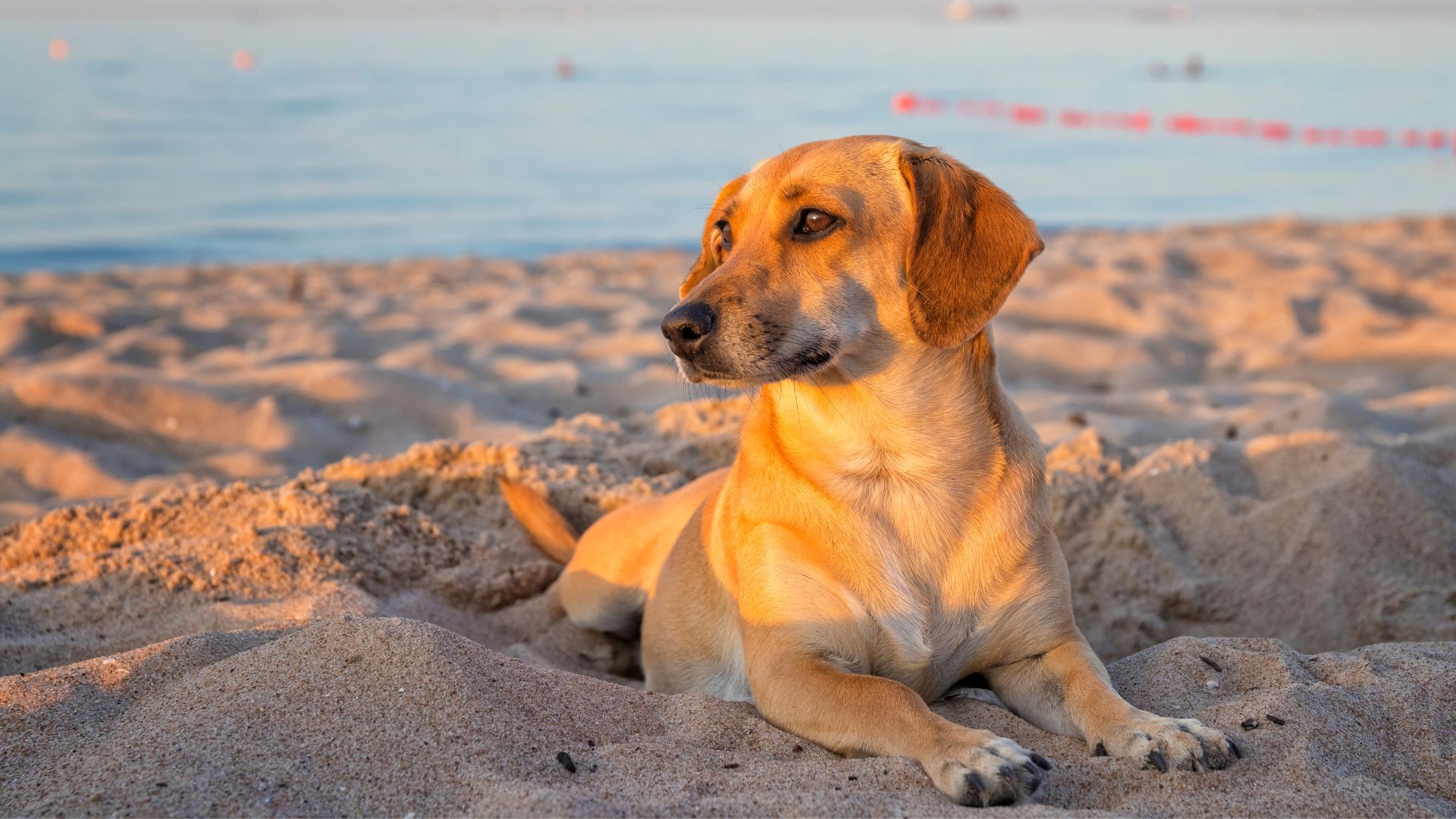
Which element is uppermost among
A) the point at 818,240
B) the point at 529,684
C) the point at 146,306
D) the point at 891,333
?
the point at 818,240

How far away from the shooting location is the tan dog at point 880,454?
345cm

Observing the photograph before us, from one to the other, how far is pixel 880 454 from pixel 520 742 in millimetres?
1319

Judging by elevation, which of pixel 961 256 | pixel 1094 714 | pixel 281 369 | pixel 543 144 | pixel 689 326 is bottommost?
pixel 543 144

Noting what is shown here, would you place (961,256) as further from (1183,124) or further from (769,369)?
(1183,124)

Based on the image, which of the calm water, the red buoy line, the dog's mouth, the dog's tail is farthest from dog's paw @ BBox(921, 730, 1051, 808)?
the red buoy line

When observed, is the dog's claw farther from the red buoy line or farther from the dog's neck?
the red buoy line

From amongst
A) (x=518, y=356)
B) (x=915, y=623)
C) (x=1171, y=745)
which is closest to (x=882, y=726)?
(x=915, y=623)

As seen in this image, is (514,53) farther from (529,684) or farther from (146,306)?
(529,684)

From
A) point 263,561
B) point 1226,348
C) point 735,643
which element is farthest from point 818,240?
point 1226,348

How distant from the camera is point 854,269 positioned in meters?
3.62

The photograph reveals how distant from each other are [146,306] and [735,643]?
321 inches

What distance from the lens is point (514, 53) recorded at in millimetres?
55562

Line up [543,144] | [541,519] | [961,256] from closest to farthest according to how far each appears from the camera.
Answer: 1. [961,256]
2. [541,519]
3. [543,144]

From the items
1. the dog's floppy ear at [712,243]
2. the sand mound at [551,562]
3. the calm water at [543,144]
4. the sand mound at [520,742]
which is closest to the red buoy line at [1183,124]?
the calm water at [543,144]
